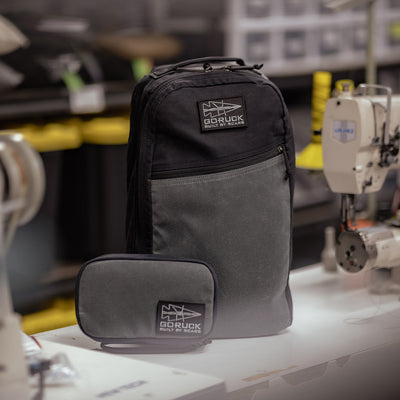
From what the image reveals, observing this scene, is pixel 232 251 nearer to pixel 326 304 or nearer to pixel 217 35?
pixel 326 304

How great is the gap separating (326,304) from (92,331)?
1.74 ft

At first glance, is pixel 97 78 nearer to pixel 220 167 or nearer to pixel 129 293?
pixel 220 167

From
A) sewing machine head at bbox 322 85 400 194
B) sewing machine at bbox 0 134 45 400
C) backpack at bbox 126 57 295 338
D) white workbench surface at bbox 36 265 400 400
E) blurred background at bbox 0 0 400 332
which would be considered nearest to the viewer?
sewing machine at bbox 0 134 45 400

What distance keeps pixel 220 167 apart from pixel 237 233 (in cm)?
12

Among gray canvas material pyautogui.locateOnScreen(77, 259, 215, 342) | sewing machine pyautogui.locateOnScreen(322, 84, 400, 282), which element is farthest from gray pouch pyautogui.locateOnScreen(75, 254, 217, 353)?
sewing machine pyautogui.locateOnScreen(322, 84, 400, 282)

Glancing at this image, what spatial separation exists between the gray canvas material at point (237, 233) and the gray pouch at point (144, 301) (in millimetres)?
92

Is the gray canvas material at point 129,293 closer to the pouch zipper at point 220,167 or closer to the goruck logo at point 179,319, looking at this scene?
the goruck logo at point 179,319

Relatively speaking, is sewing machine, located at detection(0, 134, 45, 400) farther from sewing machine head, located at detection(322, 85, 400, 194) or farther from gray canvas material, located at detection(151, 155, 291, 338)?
sewing machine head, located at detection(322, 85, 400, 194)

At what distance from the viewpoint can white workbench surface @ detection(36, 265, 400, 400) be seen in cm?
128

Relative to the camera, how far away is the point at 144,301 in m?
1.35

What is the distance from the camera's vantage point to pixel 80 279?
1.35m

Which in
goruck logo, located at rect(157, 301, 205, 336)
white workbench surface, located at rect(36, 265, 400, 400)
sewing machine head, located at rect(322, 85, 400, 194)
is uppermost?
sewing machine head, located at rect(322, 85, 400, 194)

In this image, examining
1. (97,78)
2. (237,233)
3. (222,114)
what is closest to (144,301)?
(237,233)

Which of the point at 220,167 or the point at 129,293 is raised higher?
the point at 220,167
